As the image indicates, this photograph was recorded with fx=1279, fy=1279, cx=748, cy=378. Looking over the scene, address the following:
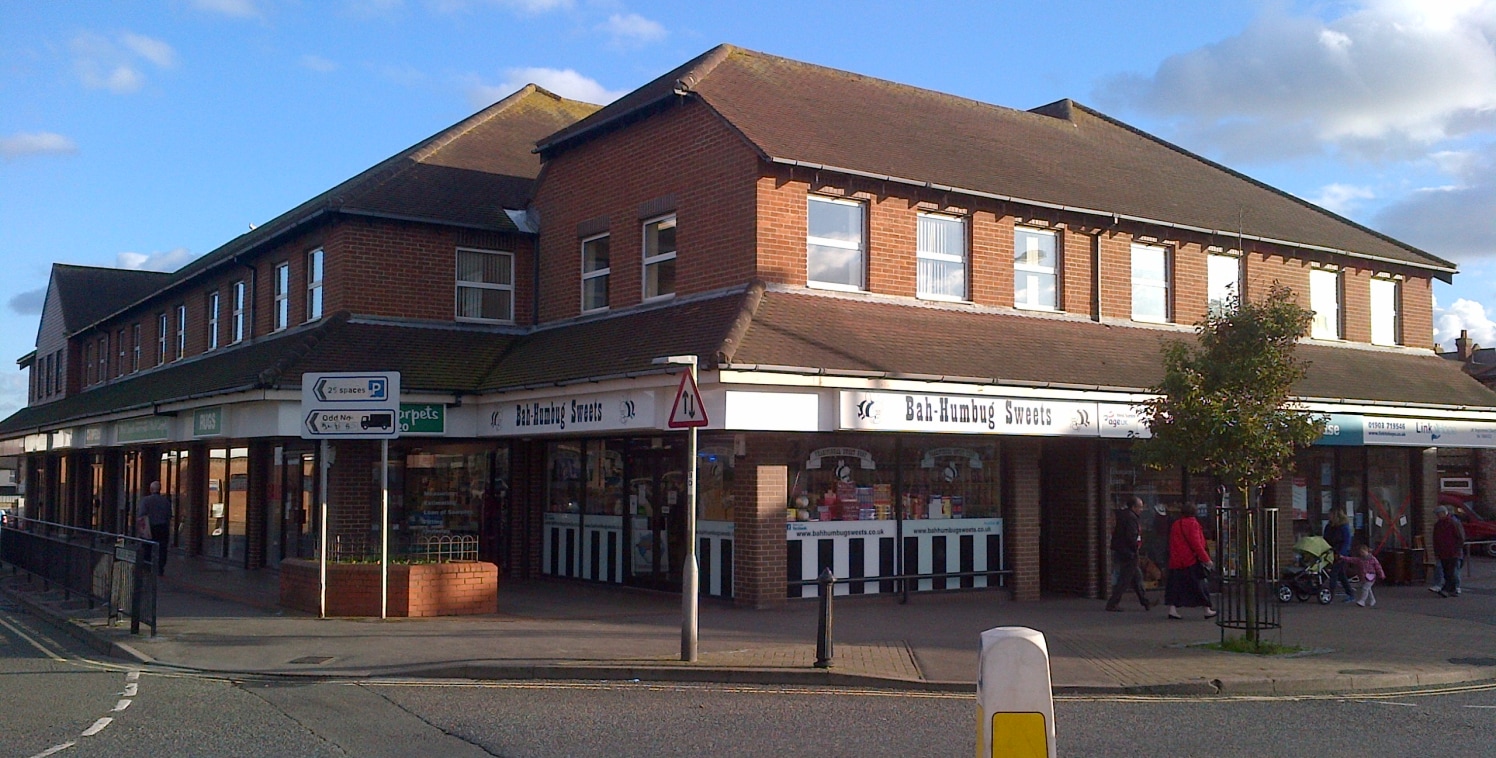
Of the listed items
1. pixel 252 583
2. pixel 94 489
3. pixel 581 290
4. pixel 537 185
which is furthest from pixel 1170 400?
pixel 94 489

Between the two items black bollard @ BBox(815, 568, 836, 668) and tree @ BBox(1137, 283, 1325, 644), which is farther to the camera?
tree @ BBox(1137, 283, 1325, 644)

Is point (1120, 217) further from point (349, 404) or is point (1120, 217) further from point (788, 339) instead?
point (349, 404)

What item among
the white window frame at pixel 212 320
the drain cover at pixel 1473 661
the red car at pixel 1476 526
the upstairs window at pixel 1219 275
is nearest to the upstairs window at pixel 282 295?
the white window frame at pixel 212 320

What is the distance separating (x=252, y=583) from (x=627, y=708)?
11.9 meters

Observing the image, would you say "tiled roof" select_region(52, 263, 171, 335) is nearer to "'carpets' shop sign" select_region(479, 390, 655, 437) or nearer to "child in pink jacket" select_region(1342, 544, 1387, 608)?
"'carpets' shop sign" select_region(479, 390, 655, 437)

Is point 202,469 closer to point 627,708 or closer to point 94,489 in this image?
point 94,489

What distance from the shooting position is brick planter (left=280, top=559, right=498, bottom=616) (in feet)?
49.6

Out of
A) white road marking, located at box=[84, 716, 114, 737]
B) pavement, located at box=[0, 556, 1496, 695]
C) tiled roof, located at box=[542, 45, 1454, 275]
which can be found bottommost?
pavement, located at box=[0, 556, 1496, 695]

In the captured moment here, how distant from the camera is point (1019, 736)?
19.7ft

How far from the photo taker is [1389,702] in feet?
35.9

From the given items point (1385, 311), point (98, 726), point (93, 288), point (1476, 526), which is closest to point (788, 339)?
point (98, 726)

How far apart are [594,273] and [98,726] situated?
11767 mm

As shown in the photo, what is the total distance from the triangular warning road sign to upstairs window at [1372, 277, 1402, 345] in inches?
638

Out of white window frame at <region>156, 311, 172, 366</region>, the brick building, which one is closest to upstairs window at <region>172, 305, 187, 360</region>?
white window frame at <region>156, 311, 172, 366</region>
